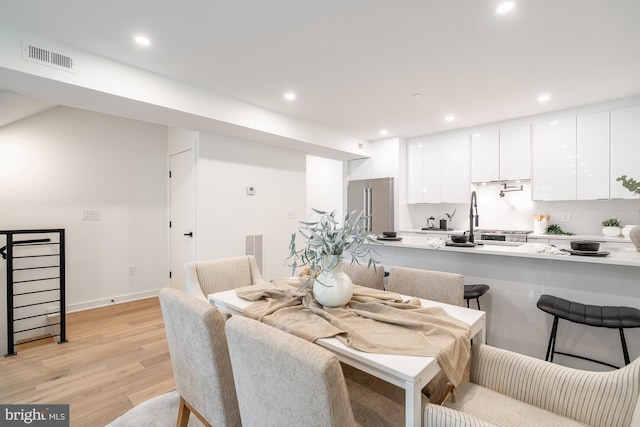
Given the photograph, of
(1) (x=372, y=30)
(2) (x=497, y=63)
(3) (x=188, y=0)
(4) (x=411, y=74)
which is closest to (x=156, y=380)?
(3) (x=188, y=0)

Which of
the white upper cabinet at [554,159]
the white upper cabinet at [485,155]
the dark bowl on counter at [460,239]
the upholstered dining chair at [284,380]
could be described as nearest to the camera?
the upholstered dining chair at [284,380]

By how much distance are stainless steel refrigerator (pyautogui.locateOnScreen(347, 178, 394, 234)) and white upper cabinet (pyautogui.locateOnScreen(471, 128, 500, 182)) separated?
4.25ft

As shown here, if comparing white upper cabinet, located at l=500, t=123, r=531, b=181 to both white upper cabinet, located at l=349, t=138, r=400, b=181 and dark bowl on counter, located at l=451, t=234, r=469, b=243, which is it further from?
dark bowl on counter, located at l=451, t=234, r=469, b=243

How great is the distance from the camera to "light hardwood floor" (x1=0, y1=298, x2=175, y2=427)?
2.03 m

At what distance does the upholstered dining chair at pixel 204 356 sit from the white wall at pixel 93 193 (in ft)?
9.61

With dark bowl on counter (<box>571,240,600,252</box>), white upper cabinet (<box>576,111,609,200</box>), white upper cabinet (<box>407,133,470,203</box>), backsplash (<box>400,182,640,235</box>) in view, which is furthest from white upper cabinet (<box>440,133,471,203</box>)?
dark bowl on counter (<box>571,240,600,252</box>)

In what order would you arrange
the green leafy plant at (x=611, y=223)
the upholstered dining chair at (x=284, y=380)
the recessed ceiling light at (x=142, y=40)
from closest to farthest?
the upholstered dining chair at (x=284, y=380), the recessed ceiling light at (x=142, y=40), the green leafy plant at (x=611, y=223)

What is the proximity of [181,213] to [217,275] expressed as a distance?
211cm

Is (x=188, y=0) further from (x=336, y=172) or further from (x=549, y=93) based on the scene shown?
(x=336, y=172)

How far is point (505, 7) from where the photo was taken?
1.91m

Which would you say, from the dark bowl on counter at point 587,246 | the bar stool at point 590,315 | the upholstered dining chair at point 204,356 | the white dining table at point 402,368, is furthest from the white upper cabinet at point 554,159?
the upholstered dining chair at point 204,356

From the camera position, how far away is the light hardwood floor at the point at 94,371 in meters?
2.03

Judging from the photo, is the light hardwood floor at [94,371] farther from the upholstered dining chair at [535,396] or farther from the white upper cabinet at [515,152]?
the white upper cabinet at [515,152]

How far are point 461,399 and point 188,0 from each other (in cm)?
257
